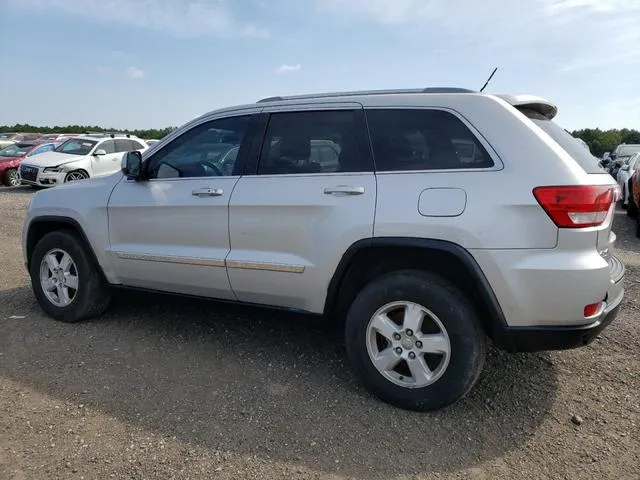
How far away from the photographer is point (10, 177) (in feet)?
58.3

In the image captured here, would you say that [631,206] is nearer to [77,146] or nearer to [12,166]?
[77,146]

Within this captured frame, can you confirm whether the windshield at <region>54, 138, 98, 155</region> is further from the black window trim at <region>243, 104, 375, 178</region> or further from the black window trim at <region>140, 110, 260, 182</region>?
the black window trim at <region>243, 104, 375, 178</region>

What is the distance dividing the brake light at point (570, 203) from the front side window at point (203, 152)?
208cm

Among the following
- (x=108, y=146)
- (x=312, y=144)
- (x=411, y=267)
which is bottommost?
(x=108, y=146)

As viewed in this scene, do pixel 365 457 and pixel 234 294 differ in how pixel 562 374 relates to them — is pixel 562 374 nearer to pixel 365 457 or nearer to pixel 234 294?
pixel 365 457

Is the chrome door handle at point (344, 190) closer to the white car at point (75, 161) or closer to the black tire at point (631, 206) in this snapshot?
the black tire at point (631, 206)

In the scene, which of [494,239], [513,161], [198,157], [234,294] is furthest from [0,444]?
[513,161]

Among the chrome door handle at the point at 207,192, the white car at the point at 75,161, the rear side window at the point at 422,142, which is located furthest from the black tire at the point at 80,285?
the white car at the point at 75,161

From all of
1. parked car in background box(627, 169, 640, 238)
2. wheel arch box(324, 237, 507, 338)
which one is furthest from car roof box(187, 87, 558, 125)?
parked car in background box(627, 169, 640, 238)

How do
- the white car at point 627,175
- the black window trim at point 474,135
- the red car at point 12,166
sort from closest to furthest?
the black window trim at point 474,135
the white car at point 627,175
the red car at point 12,166

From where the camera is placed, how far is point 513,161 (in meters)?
2.86

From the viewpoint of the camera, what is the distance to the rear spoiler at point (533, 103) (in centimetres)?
312

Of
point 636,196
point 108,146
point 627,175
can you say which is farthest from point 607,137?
point 108,146

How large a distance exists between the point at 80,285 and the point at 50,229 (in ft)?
2.28
